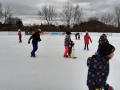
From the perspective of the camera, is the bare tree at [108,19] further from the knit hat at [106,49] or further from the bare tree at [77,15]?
the knit hat at [106,49]

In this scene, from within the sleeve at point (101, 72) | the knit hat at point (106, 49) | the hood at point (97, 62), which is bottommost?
the sleeve at point (101, 72)

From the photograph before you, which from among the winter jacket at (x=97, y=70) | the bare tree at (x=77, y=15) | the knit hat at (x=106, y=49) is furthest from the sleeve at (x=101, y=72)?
the bare tree at (x=77, y=15)

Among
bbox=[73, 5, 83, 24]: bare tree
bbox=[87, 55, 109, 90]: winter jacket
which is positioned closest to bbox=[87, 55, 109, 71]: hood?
bbox=[87, 55, 109, 90]: winter jacket

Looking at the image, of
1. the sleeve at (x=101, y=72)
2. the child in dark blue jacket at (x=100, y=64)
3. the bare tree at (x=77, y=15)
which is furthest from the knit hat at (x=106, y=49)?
the bare tree at (x=77, y=15)

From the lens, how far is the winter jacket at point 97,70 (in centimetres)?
224

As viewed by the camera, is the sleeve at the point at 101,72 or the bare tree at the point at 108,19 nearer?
the sleeve at the point at 101,72

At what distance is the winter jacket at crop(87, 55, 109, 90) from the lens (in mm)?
2240

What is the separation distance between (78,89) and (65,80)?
24.6 inches

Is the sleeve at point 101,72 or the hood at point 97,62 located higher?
the hood at point 97,62

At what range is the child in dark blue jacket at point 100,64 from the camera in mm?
2207

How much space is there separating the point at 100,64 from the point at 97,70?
0.31 feet

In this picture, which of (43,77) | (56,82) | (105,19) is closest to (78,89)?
(56,82)

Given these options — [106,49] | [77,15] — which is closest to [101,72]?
[106,49]

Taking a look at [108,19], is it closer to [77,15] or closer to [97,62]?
[77,15]
